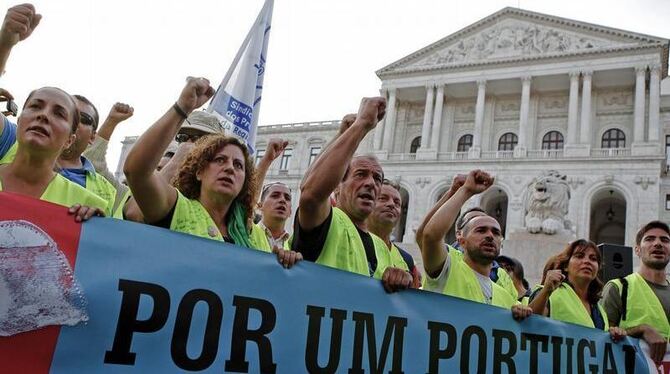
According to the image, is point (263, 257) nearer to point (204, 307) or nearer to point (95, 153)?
point (204, 307)

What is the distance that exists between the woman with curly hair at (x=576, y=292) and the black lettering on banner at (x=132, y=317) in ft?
8.12

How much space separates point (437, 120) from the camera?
4072 centimetres

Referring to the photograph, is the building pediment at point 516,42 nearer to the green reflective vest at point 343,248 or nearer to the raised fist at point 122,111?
the raised fist at point 122,111

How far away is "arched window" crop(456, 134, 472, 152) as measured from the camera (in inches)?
1617

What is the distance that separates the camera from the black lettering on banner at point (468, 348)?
2934 mm

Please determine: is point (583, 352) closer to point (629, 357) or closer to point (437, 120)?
point (629, 357)

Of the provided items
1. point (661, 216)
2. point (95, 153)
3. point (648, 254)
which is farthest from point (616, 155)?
point (95, 153)

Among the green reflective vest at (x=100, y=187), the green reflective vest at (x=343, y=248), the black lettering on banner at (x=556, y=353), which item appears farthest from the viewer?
the black lettering on banner at (x=556, y=353)

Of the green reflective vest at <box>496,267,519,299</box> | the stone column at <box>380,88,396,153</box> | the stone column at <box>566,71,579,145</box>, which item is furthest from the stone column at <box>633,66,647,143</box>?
the green reflective vest at <box>496,267,519,299</box>

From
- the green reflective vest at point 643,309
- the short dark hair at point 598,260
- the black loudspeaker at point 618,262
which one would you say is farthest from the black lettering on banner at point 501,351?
the black loudspeaker at point 618,262

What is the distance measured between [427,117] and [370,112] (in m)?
39.6

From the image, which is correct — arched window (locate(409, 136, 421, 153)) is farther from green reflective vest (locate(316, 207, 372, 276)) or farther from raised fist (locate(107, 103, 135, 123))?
green reflective vest (locate(316, 207, 372, 276))

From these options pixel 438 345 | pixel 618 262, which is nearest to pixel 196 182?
pixel 438 345

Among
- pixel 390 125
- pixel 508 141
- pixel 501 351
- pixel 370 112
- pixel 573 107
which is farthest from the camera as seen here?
pixel 390 125
